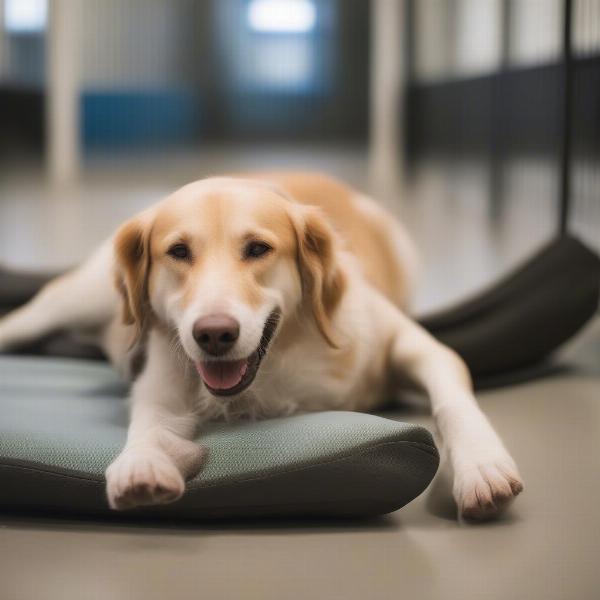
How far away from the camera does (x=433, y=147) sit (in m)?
7.51

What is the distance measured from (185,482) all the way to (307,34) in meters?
6.25

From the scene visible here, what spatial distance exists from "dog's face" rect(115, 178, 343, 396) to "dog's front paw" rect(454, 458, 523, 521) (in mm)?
364

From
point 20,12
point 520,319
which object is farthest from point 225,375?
point 20,12

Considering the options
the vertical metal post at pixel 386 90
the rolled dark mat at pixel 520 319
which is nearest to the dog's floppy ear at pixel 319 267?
the rolled dark mat at pixel 520 319

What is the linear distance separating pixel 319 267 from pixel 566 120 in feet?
4.39

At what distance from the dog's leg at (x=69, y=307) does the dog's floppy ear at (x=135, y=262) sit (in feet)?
1.67

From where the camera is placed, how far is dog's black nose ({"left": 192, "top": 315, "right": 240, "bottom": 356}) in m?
1.43

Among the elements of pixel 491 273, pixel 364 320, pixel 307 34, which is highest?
pixel 307 34

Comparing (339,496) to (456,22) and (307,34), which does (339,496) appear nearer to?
(456,22)

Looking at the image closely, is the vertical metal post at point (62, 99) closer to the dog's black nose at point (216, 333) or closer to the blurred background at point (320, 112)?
the blurred background at point (320, 112)

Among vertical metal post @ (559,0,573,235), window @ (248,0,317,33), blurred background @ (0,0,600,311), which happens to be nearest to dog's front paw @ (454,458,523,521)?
vertical metal post @ (559,0,573,235)

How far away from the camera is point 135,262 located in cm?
174

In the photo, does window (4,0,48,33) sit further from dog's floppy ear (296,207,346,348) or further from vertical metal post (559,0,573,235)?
dog's floppy ear (296,207,346,348)

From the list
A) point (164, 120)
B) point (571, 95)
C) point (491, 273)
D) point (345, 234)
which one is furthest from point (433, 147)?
point (345, 234)
